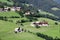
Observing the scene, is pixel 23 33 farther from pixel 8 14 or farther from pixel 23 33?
pixel 8 14

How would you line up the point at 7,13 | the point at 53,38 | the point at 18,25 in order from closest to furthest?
1. the point at 53,38
2. the point at 18,25
3. the point at 7,13

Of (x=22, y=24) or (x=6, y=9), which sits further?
(x=6, y=9)

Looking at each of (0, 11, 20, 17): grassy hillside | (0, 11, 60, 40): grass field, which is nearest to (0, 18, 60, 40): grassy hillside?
(0, 11, 60, 40): grass field

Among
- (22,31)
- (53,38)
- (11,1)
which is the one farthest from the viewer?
(11,1)

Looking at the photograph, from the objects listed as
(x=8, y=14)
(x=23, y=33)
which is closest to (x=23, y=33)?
(x=23, y=33)

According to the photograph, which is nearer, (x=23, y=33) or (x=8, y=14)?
(x=23, y=33)

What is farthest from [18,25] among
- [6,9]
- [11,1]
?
[11,1]

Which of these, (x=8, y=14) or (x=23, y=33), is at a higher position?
(x=8, y=14)

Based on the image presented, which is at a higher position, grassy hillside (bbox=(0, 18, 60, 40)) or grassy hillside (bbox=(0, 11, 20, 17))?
grassy hillside (bbox=(0, 11, 20, 17))

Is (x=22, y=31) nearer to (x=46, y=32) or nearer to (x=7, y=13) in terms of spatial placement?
(x=46, y=32)

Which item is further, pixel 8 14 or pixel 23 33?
pixel 8 14

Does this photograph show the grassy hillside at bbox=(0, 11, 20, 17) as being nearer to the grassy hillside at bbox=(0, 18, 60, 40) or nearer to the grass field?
the grass field
